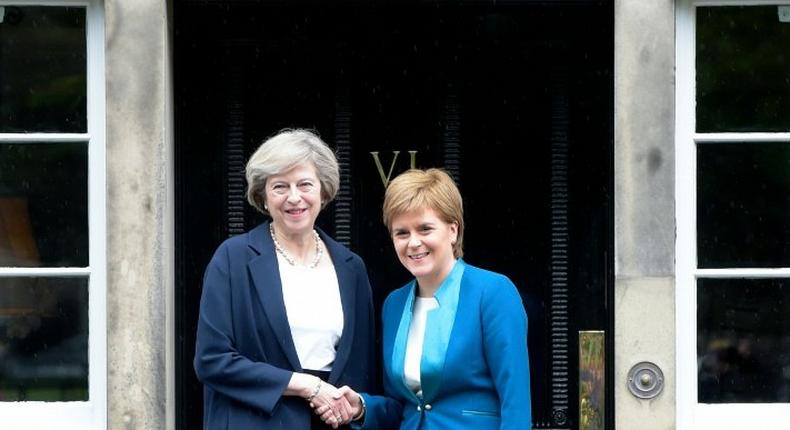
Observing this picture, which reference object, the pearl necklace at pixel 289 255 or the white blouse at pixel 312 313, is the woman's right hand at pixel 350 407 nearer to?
the white blouse at pixel 312 313

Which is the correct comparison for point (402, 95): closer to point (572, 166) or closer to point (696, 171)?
point (572, 166)

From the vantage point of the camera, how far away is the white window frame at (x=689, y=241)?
5.74m

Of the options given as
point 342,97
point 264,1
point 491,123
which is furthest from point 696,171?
point 264,1

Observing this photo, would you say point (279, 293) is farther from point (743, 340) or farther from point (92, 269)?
point (743, 340)

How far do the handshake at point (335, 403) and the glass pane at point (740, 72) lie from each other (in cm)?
186

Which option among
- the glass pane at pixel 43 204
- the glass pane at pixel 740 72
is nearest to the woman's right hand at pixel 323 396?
the glass pane at pixel 43 204

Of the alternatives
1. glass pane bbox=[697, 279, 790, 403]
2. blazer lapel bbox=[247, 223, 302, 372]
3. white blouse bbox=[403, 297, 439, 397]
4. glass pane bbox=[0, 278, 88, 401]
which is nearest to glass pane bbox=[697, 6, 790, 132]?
glass pane bbox=[697, 279, 790, 403]

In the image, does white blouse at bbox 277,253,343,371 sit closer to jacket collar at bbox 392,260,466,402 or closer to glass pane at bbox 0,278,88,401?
jacket collar at bbox 392,260,466,402

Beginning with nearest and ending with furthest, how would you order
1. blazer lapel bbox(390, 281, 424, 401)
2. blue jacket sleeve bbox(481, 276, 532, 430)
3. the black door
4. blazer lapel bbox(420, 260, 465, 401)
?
→ 1. blue jacket sleeve bbox(481, 276, 532, 430)
2. blazer lapel bbox(420, 260, 465, 401)
3. blazer lapel bbox(390, 281, 424, 401)
4. the black door

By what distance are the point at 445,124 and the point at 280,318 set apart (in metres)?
1.58

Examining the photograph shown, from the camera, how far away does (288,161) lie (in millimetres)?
4844

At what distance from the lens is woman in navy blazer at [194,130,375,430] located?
4.81 meters

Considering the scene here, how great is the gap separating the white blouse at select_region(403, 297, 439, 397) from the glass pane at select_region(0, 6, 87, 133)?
1.76m

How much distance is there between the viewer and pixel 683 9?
5.73 meters
